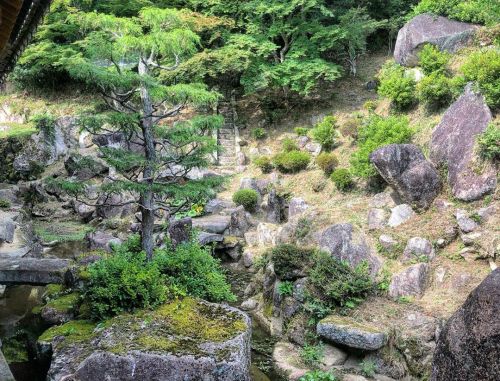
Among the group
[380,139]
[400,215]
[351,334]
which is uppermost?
[380,139]

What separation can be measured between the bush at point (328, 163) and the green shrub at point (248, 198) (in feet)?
9.73

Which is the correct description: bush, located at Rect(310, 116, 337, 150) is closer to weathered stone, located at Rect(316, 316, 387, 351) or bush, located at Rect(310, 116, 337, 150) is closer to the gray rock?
the gray rock

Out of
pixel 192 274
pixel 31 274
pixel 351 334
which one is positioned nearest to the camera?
pixel 351 334

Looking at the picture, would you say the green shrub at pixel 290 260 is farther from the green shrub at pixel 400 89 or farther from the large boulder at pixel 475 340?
the green shrub at pixel 400 89

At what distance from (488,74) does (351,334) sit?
28.2ft

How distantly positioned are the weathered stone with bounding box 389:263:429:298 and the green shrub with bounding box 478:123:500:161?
11.5 feet

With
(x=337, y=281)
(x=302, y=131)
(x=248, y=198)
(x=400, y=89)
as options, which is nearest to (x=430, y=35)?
(x=400, y=89)

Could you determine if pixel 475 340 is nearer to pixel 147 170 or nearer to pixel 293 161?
pixel 147 170

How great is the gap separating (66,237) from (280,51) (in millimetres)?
14018

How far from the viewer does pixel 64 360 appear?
21.2 feet

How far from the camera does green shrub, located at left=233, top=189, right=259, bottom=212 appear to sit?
16906 mm

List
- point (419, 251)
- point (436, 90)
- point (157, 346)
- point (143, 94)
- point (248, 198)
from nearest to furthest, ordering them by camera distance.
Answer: point (157, 346), point (143, 94), point (419, 251), point (436, 90), point (248, 198)

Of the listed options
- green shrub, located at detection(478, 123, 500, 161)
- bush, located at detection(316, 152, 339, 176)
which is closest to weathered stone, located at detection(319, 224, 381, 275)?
green shrub, located at detection(478, 123, 500, 161)

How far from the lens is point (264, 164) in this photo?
61.2 ft
